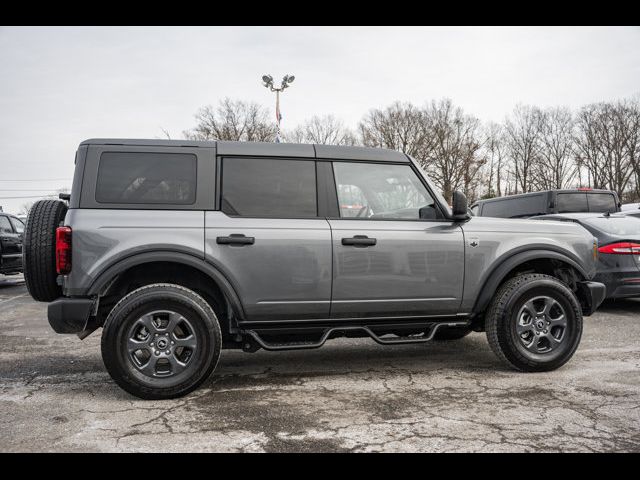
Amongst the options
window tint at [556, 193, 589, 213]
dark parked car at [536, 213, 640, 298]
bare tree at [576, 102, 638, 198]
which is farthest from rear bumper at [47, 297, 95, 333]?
bare tree at [576, 102, 638, 198]

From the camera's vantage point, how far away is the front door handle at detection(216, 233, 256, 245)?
3907 millimetres

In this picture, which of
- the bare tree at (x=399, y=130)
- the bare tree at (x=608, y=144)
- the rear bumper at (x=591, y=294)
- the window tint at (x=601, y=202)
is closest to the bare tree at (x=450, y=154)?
the bare tree at (x=399, y=130)

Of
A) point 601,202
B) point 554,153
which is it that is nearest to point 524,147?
point 554,153

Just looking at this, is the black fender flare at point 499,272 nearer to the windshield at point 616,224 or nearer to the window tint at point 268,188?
the window tint at point 268,188

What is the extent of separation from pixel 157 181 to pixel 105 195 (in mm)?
391

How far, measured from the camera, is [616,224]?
7.50 metres

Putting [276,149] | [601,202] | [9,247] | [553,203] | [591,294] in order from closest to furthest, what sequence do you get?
[276,149]
[591,294]
[553,203]
[601,202]
[9,247]

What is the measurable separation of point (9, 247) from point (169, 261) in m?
9.99

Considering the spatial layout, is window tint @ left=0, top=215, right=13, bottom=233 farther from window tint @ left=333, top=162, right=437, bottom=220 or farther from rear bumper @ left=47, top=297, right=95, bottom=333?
window tint @ left=333, top=162, right=437, bottom=220

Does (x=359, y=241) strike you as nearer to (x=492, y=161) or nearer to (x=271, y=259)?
(x=271, y=259)

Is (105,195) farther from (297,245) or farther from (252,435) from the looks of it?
(252,435)
